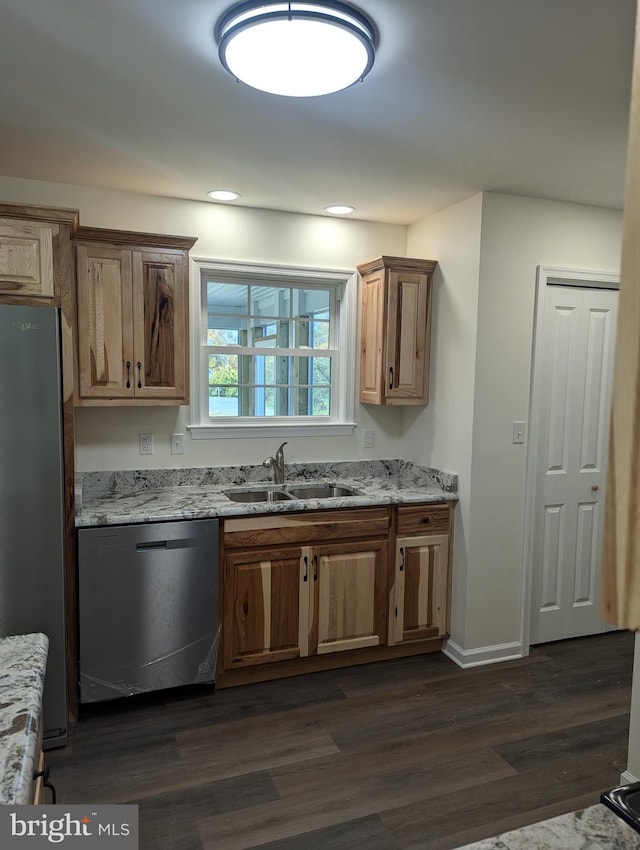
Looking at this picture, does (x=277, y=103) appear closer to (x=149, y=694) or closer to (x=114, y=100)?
(x=114, y=100)

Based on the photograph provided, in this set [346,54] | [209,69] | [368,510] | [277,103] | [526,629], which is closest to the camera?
[346,54]

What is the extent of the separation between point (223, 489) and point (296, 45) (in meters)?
2.31

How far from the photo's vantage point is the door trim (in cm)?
337

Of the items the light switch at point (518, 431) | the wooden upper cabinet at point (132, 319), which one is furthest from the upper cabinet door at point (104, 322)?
the light switch at point (518, 431)

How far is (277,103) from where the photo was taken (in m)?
2.16

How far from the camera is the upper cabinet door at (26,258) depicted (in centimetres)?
245

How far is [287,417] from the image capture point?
380cm

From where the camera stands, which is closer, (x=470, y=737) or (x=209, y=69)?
(x=209, y=69)

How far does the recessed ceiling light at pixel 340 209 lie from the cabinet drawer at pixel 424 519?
5.86 feet

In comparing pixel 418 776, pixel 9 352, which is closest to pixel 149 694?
pixel 418 776

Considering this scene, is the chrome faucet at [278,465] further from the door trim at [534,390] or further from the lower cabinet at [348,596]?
the door trim at [534,390]

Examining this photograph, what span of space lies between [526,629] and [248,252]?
2773 mm

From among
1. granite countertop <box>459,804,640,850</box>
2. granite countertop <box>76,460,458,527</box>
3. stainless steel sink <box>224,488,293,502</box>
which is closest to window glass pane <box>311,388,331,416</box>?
granite countertop <box>76,460,458,527</box>

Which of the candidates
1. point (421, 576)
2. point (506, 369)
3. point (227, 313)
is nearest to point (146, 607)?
point (421, 576)
